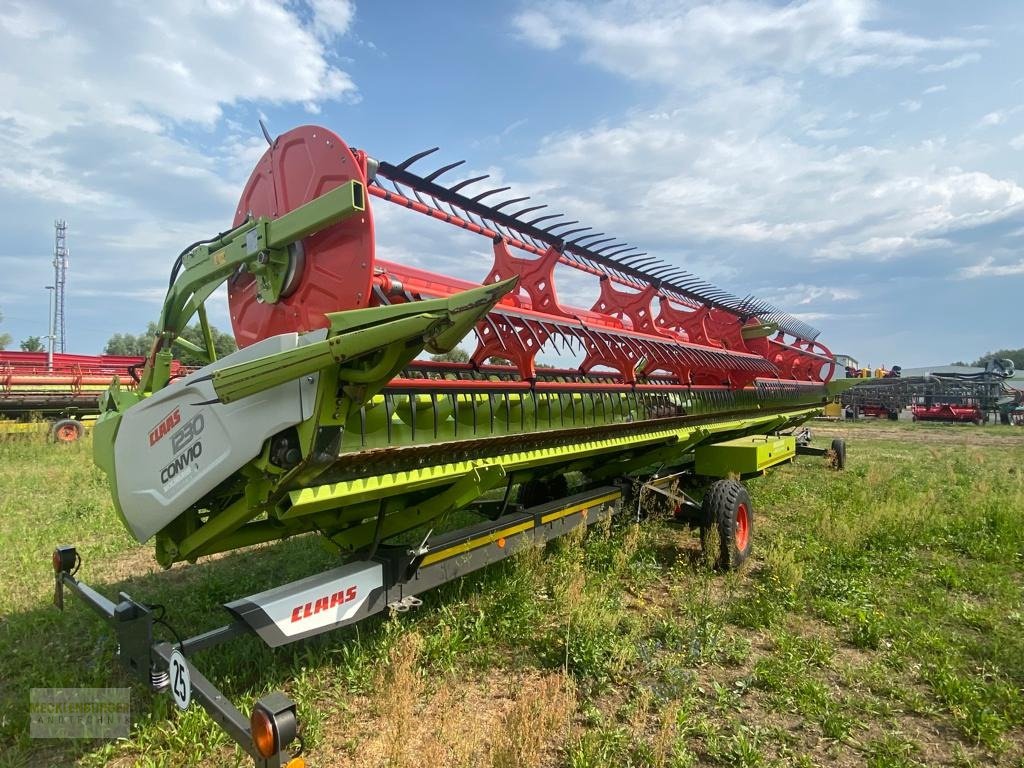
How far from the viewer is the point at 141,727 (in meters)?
→ 2.95

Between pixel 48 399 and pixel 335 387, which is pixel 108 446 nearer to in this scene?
pixel 335 387

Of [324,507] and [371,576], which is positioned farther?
[371,576]

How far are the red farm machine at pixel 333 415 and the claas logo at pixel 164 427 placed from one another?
15 millimetres

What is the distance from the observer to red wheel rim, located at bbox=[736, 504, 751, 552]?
5.65 meters

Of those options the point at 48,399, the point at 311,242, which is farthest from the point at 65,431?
the point at 311,242

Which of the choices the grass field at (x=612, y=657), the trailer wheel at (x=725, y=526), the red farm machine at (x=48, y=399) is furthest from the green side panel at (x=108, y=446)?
the red farm machine at (x=48, y=399)

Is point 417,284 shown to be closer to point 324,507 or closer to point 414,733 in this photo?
point 324,507

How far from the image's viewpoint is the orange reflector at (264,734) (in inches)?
78.7

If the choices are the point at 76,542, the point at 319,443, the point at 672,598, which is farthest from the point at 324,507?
the point at 76,542

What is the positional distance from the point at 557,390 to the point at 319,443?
7.37 feet

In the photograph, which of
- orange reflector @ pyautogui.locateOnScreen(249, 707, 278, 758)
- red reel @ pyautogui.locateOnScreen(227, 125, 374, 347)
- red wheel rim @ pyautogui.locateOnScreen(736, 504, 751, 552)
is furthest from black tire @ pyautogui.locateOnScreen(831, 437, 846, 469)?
orange reflector @ pyautogui.locateOnScreen(249, 707, 278, 758)

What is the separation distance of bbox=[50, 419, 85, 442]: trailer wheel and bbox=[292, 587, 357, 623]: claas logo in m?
14.1

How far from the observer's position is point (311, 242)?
2.94 m

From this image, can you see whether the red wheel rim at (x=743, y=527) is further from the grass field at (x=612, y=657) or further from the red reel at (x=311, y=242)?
the red reel at (x=311, y=242)
